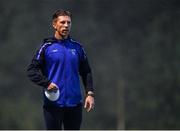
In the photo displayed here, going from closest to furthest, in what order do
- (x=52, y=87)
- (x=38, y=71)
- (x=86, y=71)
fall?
(x=52, y=87)
(x=38, y=71)
(x=86, y=71)

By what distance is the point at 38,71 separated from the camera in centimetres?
486

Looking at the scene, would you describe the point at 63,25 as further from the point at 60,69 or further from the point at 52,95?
the point at 52,95

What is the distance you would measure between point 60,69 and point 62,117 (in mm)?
358

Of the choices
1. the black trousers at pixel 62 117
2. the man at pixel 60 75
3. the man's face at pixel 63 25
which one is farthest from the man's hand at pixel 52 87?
the man's face at pixel 63 25

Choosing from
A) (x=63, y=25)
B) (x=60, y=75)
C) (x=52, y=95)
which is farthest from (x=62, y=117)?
(x=63, y=25)

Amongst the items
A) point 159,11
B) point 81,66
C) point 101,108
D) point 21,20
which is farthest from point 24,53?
point 81,66

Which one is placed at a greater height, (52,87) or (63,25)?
(63,25)

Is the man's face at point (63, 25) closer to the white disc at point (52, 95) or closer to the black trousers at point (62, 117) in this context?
the white disc at point (52, 95)

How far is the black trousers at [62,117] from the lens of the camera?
4.84 meters

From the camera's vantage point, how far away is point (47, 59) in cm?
486

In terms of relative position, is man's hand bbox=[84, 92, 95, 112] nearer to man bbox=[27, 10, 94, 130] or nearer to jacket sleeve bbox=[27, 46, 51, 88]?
man bbox=[27, 10, 94, 130]

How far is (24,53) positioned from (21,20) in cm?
55

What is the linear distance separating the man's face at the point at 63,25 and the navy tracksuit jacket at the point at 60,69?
79 mm

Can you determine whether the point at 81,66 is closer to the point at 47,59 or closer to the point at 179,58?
the point at 47,59
